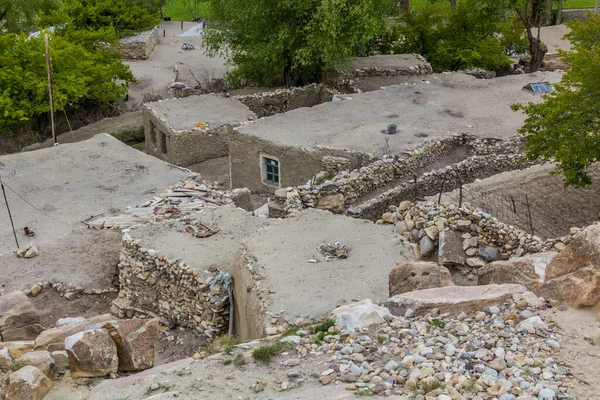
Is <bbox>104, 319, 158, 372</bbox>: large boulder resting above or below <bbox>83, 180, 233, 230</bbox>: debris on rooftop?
above

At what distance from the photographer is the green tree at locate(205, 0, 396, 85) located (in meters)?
28.6

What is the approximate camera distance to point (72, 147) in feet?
80.8

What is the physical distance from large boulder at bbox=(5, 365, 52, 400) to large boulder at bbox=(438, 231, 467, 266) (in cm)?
830

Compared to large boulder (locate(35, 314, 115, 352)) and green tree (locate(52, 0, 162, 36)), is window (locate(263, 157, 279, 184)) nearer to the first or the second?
large boulder (locate(35, 314, 115, 352))

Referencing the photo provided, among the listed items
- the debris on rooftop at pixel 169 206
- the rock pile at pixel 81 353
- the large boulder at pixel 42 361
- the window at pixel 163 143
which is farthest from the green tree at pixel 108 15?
the large boulder at pixel 42 361

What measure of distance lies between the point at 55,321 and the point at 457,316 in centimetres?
986

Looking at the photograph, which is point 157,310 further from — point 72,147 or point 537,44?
point 537,44

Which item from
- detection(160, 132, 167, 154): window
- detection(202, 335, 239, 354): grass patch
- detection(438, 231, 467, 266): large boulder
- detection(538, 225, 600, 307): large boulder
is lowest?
detection(160, 132, 167, 154): window

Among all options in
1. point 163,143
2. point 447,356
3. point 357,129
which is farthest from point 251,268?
point 163,143

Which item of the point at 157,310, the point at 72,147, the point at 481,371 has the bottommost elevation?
the point at 157,310

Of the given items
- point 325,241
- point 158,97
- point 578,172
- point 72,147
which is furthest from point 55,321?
point 158,97

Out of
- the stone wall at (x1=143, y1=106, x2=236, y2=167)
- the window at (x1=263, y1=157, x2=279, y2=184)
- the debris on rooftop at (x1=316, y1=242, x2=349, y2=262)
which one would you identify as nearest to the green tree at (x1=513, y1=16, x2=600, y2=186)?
the debris on rooftop at (x1=316, y1=242, x2=349, y2=262)

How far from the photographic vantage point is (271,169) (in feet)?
80.1

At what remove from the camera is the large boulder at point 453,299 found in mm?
11039
